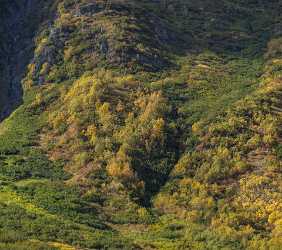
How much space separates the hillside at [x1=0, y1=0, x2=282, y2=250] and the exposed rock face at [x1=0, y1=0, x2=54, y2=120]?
1.26ft

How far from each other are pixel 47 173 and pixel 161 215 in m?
17.6

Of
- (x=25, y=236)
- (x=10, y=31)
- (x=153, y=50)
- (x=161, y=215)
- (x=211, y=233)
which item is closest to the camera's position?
(x=25, y=236)

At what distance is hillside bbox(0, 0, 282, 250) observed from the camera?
6794 cm

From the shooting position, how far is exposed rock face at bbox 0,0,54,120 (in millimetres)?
112031

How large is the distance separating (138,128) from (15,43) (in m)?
51.7

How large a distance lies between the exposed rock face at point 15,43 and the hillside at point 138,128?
1.26 feet

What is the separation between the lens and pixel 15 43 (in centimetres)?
12681

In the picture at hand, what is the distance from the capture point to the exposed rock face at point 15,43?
112 metres

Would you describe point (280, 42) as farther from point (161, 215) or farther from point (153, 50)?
point (161, 215)

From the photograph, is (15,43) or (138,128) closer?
(138,128)

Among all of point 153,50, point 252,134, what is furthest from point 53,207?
point 153,50

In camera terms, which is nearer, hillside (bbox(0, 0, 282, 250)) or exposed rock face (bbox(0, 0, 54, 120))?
hillside (bbox(0, 0, 282, 250))

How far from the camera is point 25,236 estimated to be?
61.1 meters

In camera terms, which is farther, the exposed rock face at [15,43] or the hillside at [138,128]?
the exposed rock face at [15,43]
